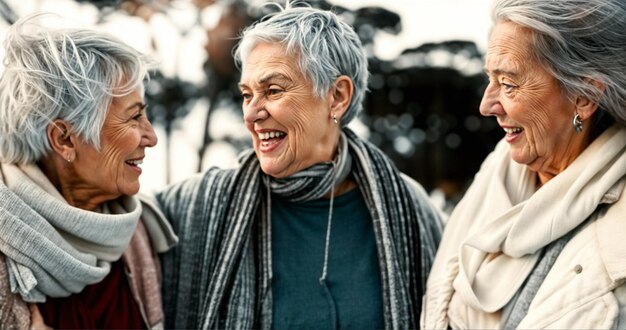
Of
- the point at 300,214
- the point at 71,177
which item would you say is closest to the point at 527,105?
the point at 300,214

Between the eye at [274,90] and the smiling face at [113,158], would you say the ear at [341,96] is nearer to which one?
the eye at [274,90]

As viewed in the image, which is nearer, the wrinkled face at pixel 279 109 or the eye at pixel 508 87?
the eye at pixel 508 87

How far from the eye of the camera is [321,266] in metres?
3.44

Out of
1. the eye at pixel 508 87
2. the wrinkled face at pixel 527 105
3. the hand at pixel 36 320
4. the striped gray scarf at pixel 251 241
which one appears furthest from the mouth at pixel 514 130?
the hand at pixel 36 320

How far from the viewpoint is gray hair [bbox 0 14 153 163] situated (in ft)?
9.95

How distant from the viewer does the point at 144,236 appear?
11.2 feet

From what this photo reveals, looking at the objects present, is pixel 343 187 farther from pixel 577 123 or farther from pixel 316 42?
pixel 577 123

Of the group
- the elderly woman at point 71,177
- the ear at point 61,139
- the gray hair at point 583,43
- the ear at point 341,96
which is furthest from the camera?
the ear at point 341,96

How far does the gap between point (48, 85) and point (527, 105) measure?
156 centimetres

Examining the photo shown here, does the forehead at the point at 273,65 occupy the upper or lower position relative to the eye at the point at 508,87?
upper

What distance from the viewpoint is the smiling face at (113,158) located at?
124 inches

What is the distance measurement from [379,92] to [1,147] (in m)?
4.69

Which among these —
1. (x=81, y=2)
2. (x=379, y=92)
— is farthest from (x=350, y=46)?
(x=379, y=92)

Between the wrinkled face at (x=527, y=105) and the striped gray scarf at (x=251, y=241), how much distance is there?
0.61 meters
